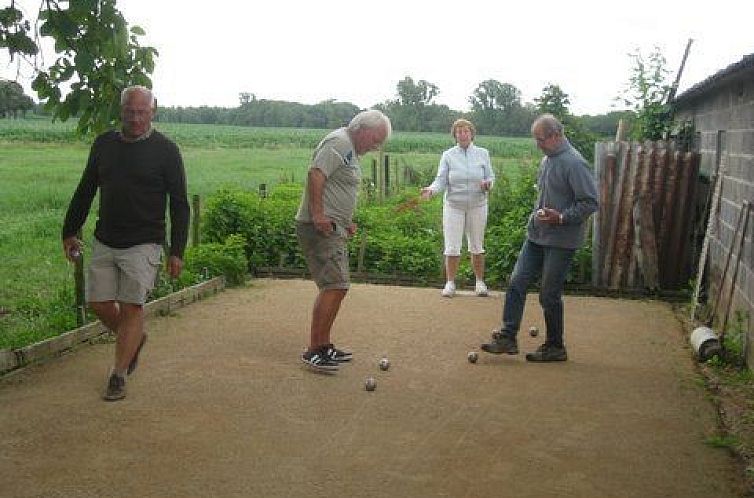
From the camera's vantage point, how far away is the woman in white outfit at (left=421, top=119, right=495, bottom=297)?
9.90 metres

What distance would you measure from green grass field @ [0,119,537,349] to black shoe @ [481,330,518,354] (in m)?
3.57

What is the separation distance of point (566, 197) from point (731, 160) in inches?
97.7

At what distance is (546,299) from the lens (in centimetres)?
709

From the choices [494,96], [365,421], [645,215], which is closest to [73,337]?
[365,421]

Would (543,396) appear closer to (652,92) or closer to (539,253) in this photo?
(539,253)

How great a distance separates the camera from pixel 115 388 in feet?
19.1

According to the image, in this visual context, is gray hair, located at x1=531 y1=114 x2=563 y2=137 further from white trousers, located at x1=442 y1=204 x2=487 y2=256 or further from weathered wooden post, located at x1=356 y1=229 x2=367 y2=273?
weathered wooden post, located at x1=356 y1=229 x2=367 y2=273

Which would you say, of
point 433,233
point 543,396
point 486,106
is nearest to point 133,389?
point 543,396

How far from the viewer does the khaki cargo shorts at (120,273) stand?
577 centimetres

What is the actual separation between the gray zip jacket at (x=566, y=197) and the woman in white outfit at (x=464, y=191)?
272cm

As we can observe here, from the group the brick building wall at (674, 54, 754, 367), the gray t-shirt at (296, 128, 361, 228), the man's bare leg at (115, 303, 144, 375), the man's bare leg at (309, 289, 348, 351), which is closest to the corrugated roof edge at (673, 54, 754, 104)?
the brick building wall at (674, 54, 754, 367)

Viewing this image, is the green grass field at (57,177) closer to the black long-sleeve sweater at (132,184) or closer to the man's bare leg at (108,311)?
Result: the black long-sleeve sweater at (132,184)

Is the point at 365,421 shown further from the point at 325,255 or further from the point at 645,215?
the point at 645,215

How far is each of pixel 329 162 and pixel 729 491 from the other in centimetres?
342
